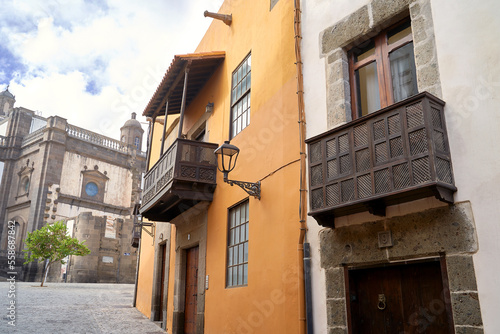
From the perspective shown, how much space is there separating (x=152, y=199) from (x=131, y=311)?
580 cm

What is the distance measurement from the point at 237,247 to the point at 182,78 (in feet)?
15.3

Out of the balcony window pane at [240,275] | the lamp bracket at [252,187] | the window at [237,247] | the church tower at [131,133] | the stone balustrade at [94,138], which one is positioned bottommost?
the balcony window pane at [240,275]

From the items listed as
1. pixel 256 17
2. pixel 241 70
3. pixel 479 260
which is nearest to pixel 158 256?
pixel 241 70

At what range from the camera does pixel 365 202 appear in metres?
4.61

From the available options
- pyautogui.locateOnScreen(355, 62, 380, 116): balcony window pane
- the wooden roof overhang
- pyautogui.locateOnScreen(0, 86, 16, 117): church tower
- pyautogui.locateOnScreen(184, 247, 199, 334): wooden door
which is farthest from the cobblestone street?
pyautogui.locateOnScreen(0, 86, 16, 117): church tower

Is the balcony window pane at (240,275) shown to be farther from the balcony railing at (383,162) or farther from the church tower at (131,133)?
the church tower at (131,133)

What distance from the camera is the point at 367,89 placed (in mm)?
5676

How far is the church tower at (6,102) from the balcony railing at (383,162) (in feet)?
193

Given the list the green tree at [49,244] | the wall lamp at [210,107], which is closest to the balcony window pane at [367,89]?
the wall lamp at [210,107]

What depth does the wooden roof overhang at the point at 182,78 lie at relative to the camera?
9789 mm

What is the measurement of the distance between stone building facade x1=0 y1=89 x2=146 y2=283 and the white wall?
2896cm

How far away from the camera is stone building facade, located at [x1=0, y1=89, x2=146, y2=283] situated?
30.5m

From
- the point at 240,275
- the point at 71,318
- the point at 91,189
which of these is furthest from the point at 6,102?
the point at 240,275

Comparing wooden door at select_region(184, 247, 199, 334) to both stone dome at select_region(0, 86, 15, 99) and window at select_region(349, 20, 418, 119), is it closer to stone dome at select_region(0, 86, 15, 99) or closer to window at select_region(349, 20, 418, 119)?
window at select_region(349, 20, 418, 119)
